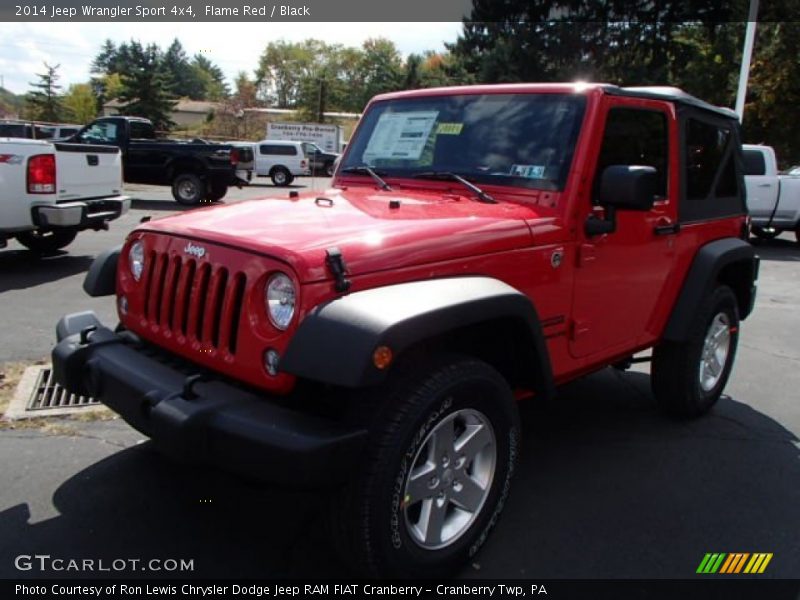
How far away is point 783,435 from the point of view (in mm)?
4180

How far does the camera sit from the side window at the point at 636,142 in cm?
324

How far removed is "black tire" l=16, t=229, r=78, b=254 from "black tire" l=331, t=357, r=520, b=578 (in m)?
7.58

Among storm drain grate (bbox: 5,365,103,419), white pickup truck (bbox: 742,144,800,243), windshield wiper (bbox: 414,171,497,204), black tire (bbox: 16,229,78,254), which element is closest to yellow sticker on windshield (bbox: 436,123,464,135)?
windshield wiper (bbox: 414,171,497,204)

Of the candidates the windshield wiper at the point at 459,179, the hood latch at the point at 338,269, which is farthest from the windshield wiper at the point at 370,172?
the hood latch at the point at 338,269

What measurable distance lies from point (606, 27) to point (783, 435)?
90.9 ft

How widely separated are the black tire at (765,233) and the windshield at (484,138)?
1289 centimetres

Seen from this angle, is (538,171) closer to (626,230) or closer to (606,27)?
(626,230)

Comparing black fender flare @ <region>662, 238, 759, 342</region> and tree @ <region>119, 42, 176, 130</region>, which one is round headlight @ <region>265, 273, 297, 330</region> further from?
tree @ <region>119, 42, 176, 130</region>

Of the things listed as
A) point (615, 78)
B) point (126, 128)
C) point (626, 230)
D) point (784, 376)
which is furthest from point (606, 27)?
point (626, 230)

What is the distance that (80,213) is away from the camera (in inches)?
301

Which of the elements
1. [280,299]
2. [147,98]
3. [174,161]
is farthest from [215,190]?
[147,98]

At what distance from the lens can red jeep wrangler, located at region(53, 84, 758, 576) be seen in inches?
85.6

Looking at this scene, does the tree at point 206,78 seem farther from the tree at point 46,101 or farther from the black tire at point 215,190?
the black tire at point 215,190

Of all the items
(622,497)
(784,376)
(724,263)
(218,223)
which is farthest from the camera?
(784,376)
